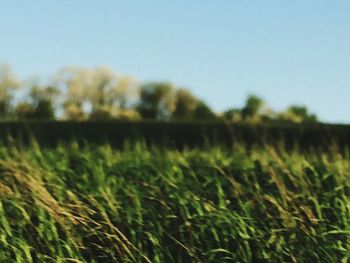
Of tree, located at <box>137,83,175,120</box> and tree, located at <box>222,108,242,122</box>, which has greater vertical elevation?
tree, located at <box>137,83,175,120</box>

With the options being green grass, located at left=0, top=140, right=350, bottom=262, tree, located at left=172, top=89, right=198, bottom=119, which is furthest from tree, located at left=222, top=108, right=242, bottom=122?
tree, located at left=172, top=89, right=198, bottom=119

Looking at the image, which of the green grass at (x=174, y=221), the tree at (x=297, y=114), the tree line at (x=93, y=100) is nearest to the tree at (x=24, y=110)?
the tree line at (x=93, y=100)

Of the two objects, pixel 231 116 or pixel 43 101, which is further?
pixel 43 101

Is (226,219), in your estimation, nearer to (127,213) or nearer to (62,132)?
(127,213)

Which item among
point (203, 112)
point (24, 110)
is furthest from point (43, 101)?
point (203, 112)

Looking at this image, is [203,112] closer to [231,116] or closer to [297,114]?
[297,114]

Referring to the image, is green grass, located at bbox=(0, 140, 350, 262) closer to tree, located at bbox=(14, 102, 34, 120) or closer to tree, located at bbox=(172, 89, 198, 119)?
tree, located at bbox=(14, 102, 34, 120)

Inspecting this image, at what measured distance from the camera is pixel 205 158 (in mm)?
8734

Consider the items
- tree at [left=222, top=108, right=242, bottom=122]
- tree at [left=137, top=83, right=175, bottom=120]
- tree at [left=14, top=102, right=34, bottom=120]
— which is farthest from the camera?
tree at [left=137, top=83, right=175, bottom=120]

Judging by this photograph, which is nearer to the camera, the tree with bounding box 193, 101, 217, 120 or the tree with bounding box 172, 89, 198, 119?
the tree with bounding box 193, 101, 217, 120

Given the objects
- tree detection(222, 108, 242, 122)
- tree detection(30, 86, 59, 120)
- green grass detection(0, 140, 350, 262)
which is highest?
tree detection(30, 86, 59, 120)

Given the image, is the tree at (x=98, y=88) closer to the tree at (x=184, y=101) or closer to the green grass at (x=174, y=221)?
the tree at (x=184, y=101)

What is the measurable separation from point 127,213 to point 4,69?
4370 centimetres

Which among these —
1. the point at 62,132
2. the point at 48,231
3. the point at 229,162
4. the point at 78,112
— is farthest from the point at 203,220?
the point at 78,112
